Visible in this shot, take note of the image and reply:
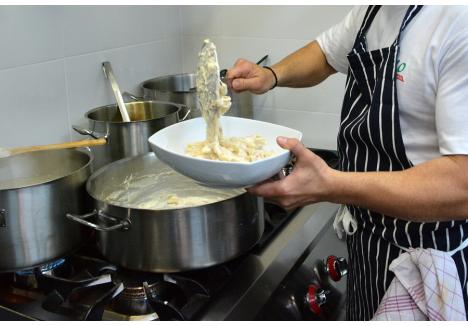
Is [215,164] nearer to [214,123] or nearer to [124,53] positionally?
[214,123]

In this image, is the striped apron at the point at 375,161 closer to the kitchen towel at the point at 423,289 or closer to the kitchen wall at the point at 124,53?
the kitchen towel at the point at 423,289

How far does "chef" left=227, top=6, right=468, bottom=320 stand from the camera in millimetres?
705

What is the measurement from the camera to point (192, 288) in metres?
0.85

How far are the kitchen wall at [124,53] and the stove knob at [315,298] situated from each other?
0.64m

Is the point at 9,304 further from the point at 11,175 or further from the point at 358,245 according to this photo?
the point at 358,245

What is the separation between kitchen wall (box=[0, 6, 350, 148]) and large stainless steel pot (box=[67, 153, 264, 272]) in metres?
0.34

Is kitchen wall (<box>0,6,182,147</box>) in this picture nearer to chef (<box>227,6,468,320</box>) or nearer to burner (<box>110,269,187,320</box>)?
burner (<box>110,269,187,320</box>)

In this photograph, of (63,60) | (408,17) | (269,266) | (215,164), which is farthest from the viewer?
(63,60)

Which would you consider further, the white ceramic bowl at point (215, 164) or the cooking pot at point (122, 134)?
the cooking pot at point (122, 134)

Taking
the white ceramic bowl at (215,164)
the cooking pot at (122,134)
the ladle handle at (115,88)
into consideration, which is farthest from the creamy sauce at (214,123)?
the ladle handle at (115,88)

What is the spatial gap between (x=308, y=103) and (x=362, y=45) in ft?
1.96

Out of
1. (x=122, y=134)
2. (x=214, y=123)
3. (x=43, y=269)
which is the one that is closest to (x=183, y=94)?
(x=122, y=134)

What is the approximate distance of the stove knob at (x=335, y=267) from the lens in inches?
39.0

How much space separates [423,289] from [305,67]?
1.72ft
